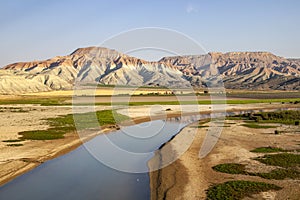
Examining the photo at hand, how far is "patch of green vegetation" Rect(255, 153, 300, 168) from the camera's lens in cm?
→ 2475

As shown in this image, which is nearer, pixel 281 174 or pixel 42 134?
pixel 281 174

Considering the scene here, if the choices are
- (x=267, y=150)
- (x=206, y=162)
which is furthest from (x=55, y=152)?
(x=267, y=150)

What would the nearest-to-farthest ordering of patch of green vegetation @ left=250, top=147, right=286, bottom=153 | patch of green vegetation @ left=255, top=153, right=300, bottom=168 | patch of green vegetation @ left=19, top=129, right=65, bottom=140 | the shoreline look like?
the shoreline < patch of green vegetation @ left=255, top=153, right=300, bottom=168 < patch of green vegetation @ left=250, top=147, right=286, bottom=153 < patch of green vegetation @ left=19, top=129, right=65, bottom=140

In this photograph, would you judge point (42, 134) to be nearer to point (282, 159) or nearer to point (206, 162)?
point (206, 162)

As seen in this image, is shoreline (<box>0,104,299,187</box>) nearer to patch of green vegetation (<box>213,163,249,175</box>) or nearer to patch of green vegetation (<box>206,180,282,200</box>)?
patch of green vegetation (<box>206,180,282,200</box>)

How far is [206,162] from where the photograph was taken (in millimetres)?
26672

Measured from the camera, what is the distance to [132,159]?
30.2m

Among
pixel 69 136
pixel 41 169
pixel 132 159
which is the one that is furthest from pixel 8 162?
pixel 69 136

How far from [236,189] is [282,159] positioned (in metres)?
8.89

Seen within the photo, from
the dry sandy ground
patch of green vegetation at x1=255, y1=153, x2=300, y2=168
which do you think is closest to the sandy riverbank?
the dry sandy ground

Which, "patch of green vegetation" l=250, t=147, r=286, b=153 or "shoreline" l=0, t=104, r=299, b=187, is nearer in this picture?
"shoreline" l=0, t=104, r=299, b=187

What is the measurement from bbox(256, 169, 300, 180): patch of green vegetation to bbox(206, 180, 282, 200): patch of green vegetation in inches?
70.0

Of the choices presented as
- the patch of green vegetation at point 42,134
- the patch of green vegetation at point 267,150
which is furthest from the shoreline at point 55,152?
the patch of green vegetation at point 267,150

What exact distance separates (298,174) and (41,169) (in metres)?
19.6
